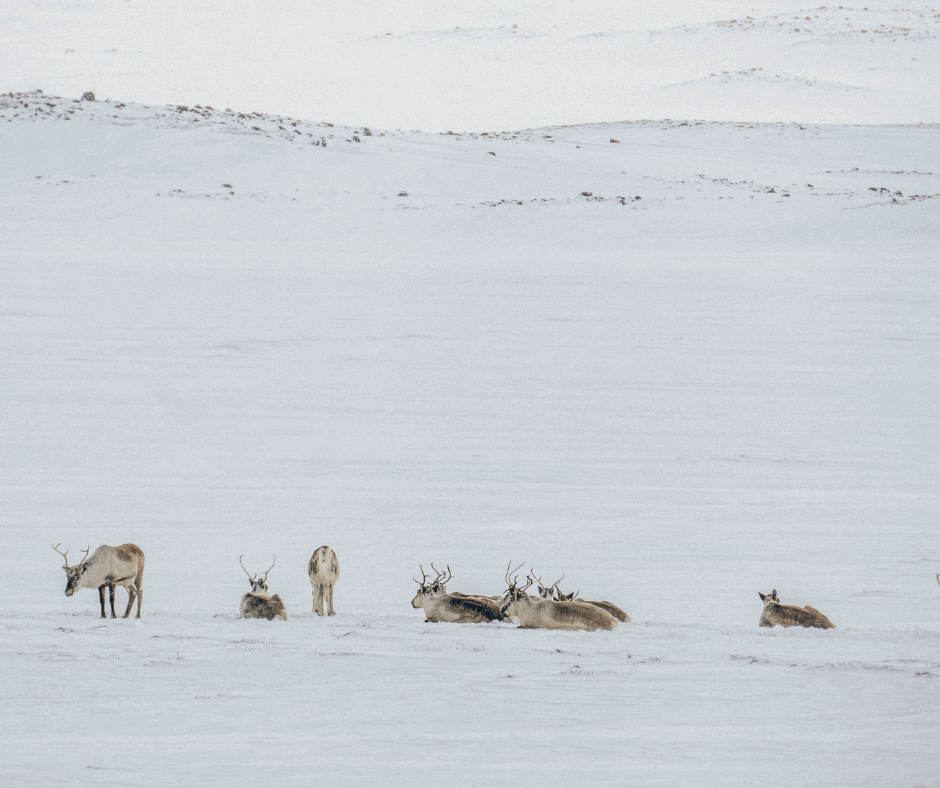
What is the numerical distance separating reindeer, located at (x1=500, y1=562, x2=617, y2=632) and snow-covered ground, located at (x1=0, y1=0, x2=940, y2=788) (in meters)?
0.10

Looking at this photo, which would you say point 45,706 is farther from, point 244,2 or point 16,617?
point 244,2

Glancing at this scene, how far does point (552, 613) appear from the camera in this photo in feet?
16.4

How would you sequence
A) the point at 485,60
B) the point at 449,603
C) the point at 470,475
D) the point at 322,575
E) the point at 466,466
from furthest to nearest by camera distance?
the point at 485,60, the point at 466,466, the point at 470,475, the point at 322,575, the point at 449,603

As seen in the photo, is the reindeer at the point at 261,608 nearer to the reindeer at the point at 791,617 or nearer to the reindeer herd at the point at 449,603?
the reindeer herd at the point at 449,603

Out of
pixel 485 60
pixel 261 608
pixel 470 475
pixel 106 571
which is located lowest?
pixel 261 608

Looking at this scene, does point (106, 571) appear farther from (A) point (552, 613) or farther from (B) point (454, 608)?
(A) point (552, 613)

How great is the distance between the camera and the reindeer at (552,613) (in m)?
4.95

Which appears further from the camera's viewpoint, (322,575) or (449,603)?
(322,575)

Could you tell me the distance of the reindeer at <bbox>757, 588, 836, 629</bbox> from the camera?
16.5ft

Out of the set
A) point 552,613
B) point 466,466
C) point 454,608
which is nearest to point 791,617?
point 552,613

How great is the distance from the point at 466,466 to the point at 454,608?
2788 millimetres

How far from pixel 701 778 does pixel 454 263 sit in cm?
1164

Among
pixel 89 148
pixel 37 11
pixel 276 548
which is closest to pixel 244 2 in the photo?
pixel 37 11

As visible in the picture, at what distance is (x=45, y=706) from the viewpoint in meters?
4.06
